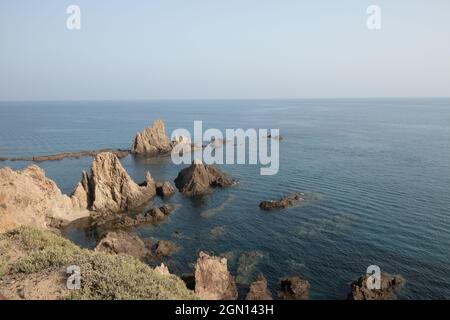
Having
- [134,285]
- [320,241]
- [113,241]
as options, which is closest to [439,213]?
[320,241]

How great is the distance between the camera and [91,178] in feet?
213

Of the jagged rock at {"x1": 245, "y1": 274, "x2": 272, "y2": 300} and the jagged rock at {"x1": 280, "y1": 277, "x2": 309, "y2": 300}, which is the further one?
the jagged rock at {"x1": 280, "y1": 277, "x2": 309, "y2": 300}

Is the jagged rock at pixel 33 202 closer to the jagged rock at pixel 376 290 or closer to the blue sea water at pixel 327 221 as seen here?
the blue sea water at pixel 327 221

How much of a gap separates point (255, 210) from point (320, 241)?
1519 cm

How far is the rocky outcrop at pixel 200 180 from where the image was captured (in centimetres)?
7219

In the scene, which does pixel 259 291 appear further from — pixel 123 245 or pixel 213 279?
pixel 123 245

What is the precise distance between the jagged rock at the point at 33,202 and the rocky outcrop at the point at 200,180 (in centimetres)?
1966

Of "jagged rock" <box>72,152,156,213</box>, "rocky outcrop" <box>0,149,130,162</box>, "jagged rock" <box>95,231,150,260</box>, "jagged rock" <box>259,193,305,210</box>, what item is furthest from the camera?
"rocky outcrop" <box>0,149,130,162</box>

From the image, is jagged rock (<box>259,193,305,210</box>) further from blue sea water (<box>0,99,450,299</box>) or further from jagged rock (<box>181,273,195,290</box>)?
jagged rock (<box>181,273,195,290</box>)

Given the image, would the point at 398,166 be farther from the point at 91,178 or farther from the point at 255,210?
the point at 91,178

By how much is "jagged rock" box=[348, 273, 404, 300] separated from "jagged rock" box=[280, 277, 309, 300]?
13.7ft

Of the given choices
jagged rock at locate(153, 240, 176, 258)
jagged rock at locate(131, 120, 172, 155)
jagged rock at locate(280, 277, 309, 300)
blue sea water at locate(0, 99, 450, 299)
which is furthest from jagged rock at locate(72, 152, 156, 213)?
jagged rock at locate(131, 120, 172, 155)

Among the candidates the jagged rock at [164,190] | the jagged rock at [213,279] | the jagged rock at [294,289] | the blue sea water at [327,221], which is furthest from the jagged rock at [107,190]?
the jagged rock at [294,289]

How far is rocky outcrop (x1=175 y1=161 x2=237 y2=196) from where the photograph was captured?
72188 mm
